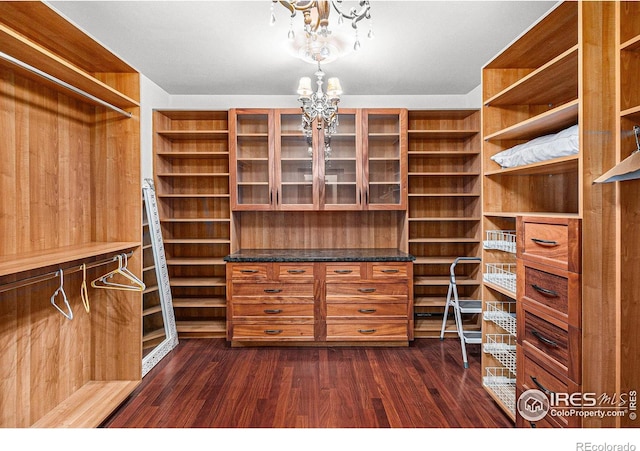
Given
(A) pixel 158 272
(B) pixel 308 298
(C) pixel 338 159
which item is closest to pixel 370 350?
(B) pixel 308 298

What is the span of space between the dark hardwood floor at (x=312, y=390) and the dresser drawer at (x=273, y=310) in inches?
12.6

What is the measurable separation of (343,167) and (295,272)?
3.77 ft

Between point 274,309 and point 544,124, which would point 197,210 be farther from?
point 544,124

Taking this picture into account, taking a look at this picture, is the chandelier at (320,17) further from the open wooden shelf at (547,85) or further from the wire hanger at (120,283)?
the wire hanger at (120,283)

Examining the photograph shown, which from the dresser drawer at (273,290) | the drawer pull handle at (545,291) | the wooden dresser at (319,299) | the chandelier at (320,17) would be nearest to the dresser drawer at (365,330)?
the wooden dresser at (319,299)

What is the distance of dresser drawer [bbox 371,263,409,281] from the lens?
3182 mm

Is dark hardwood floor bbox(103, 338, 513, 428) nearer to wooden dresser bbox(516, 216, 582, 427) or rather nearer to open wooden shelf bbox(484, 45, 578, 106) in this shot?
wooden dresser bbox(516, 216, 582, 427)

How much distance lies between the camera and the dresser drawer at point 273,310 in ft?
10.4

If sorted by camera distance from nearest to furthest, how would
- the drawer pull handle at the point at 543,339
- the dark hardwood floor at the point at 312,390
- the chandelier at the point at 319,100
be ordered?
the drawer pull handle at the point at 543,339 < the dark hardwood floor at the point at 312,390 < the chandelier at the point at 319,100

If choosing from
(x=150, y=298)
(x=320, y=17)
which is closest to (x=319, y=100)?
(x=320, y=17)

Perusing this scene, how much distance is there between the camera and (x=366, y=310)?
3174 mm

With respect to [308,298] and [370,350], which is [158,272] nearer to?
[308,298]

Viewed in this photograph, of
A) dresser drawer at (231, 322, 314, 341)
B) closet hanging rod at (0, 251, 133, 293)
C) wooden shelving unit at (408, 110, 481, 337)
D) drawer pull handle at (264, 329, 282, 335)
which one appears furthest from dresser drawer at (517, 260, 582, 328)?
closet hanging rod at (0, 251, 133, 293)

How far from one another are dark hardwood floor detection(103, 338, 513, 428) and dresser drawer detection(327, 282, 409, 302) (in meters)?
0.48
